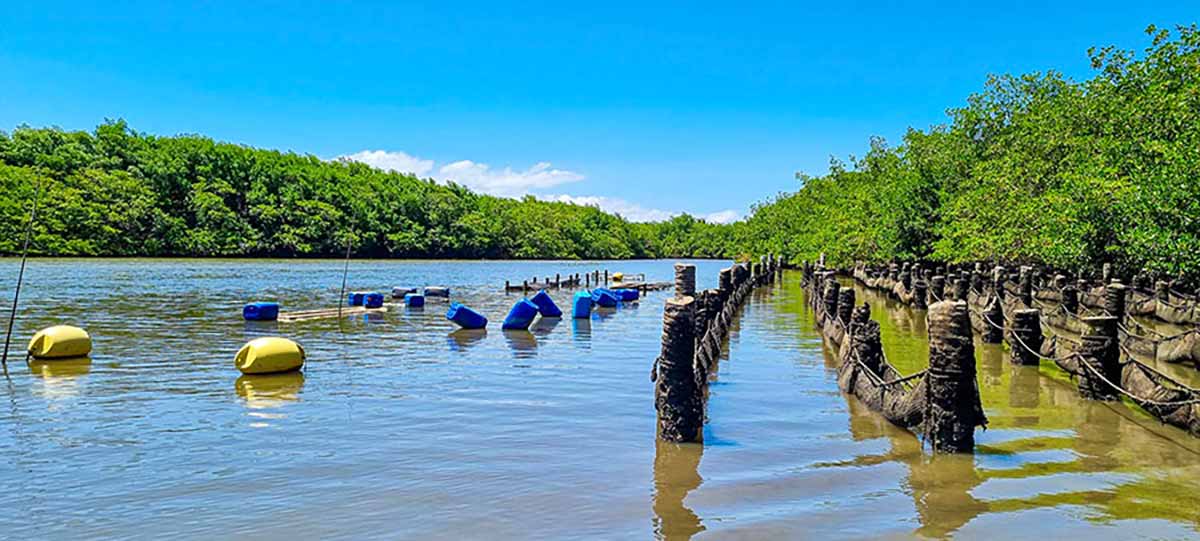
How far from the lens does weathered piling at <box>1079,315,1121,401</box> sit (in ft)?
40.4

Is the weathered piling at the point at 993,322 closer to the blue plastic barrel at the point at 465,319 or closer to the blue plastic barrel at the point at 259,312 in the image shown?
the blue plastic barrel at the point at 465,319

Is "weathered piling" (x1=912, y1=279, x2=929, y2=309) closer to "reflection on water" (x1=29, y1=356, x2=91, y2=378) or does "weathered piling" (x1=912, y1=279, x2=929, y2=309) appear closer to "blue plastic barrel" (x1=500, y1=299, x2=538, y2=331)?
"blue plastic barrel" (x1=500, y1=299, x2=538, y2=331)

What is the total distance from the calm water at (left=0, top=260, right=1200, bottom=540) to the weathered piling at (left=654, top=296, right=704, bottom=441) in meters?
0.35

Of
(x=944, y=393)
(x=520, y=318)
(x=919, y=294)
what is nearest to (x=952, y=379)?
(x=944, y=393)

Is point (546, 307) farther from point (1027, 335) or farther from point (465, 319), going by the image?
point (1027, 335)

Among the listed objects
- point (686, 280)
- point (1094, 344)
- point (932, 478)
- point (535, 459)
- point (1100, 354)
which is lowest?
point (535, 459)

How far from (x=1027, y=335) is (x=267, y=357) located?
606 inches

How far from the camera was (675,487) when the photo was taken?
8.36 m

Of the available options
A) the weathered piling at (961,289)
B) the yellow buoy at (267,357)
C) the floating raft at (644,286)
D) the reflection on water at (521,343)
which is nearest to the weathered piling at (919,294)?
the weathered piling at (961,289)

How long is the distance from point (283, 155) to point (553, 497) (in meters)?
155

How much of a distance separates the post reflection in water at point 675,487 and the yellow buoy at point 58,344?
13.6 meters

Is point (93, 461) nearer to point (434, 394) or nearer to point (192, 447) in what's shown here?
point (192, 447)

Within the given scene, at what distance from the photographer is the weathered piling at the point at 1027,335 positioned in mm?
16672

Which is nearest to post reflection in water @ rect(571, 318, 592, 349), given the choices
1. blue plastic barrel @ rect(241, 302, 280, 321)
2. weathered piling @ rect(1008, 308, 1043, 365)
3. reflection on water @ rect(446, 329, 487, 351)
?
reflection on water @ rect(446, 329, 487, 351)
